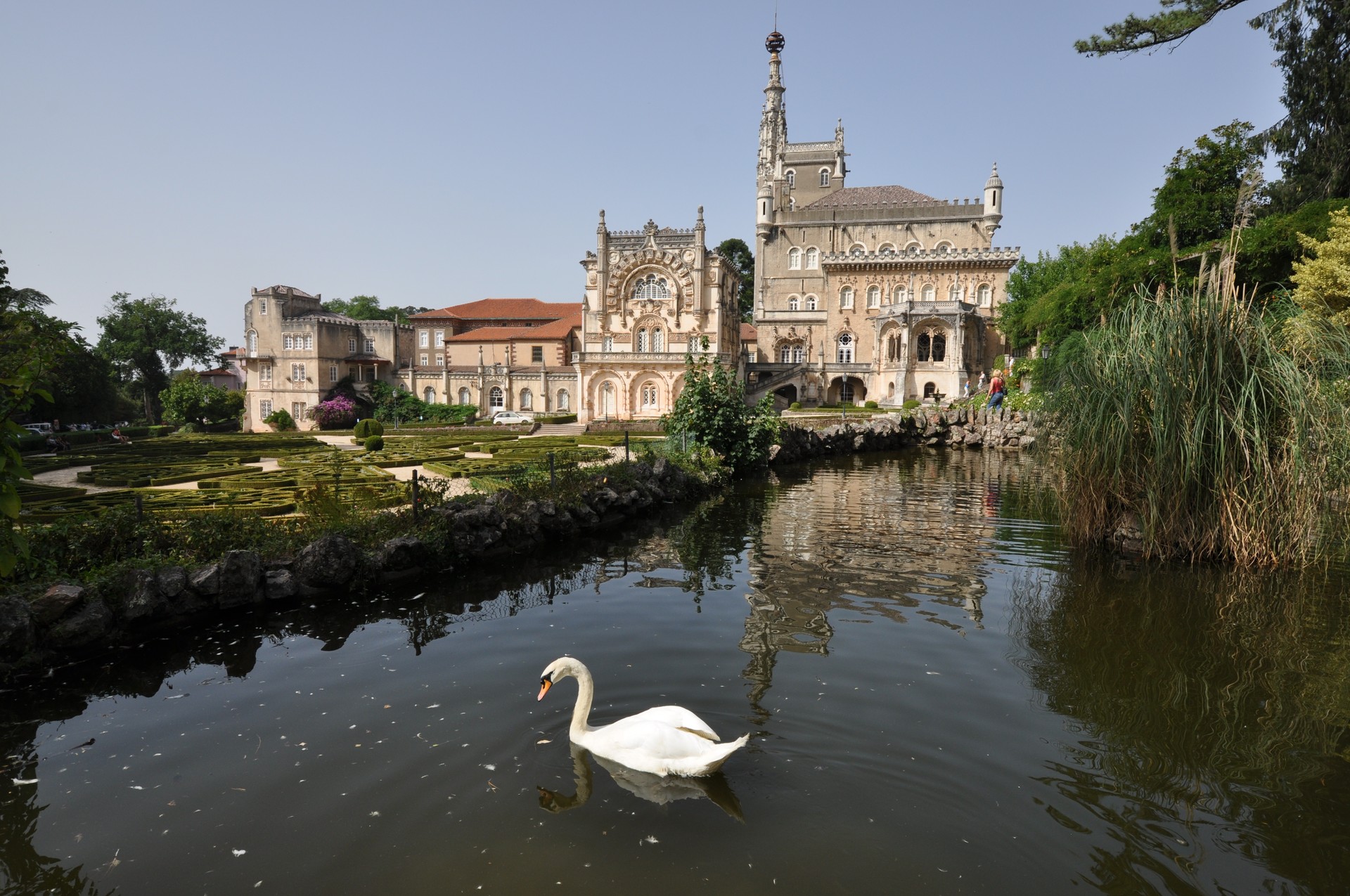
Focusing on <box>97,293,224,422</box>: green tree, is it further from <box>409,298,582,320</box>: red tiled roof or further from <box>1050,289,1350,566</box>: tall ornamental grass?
<box>1050,289,1350,566</box>: tall ornamental grass

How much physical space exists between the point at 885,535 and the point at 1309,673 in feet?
22.0

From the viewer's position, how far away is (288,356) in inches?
2194

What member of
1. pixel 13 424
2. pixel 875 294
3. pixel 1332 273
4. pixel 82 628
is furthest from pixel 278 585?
pixel 875 294

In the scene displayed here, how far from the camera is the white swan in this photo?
17.0 ft

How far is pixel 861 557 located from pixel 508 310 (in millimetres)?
53573

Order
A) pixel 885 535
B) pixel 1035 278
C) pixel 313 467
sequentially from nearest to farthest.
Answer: pixel 885 535 < pixel 313 467 < pixel 1035 278

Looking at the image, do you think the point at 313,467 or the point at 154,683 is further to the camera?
the point at 313,467

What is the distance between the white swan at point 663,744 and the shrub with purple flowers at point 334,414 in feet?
176

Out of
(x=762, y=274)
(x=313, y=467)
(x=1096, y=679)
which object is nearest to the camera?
(x=1096, y=679)

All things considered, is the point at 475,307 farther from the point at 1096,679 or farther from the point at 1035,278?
the point at 1096,679

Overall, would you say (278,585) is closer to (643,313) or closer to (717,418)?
(717,418)

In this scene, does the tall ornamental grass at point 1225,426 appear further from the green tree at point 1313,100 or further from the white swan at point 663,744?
the green tree at point 1313,100

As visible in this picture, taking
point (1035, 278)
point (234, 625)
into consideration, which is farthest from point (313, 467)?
point (1035, 278)

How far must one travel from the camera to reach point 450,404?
182 feet
